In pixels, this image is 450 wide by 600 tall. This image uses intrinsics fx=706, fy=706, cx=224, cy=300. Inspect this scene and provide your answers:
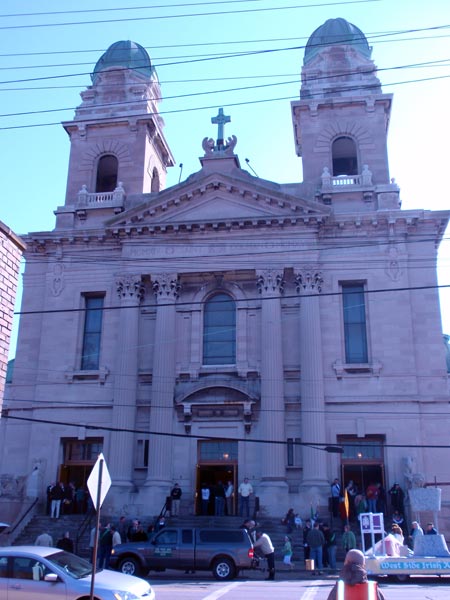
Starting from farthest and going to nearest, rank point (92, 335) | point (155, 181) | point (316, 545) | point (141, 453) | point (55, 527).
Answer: point (155, 181), point (92, 335), point (141, 453), point (55, 527), point (316, 545)

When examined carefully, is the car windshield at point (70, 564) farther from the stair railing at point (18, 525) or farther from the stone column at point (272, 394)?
the stone column at point (272, 394)

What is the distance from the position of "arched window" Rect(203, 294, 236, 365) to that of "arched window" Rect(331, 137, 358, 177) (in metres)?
9.67

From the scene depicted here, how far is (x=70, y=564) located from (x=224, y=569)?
8.15 meters

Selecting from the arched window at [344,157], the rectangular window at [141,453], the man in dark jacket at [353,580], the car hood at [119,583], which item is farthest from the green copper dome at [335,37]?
the man in dark jacket at [353,580]

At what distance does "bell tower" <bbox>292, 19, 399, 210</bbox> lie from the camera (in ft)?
114

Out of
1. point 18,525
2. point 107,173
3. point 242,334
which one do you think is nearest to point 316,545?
point 242,334

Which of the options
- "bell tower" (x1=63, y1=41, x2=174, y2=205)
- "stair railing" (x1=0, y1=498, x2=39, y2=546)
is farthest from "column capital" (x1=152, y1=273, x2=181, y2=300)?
"stair railing" (x1=0, y1=498, x2=39, y2=546)

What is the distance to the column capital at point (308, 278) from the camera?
32781mm

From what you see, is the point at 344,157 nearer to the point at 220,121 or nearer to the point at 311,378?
the point at 220,121

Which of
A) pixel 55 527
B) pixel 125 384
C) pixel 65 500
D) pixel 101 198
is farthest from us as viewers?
pixel 101 198

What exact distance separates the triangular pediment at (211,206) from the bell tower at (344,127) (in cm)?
260

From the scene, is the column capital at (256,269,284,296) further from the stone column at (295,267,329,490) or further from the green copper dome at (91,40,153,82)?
the green copper dome at (91,40,153,82)

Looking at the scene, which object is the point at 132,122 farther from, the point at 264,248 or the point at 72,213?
the point at 264,248

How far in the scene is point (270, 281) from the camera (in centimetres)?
3297
